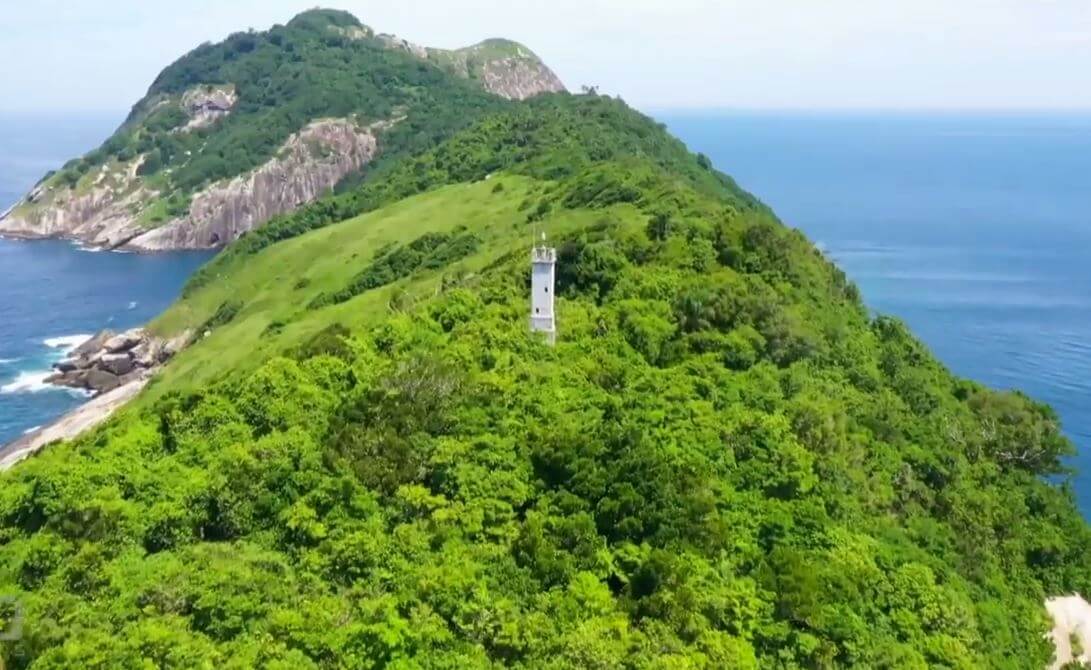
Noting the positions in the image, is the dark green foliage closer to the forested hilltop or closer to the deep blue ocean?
the deep blue ocean

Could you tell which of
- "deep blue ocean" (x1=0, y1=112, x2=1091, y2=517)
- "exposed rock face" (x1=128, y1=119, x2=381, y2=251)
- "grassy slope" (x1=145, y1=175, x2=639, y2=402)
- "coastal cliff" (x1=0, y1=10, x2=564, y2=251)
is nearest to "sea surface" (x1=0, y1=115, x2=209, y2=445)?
"deep blue ocean" (x1=0, y1=112, x2=1091, y2=517)

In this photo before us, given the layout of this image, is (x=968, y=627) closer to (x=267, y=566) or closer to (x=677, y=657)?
(x=677, y=657)

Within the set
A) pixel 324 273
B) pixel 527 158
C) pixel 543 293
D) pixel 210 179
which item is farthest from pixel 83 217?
pixel 543 293

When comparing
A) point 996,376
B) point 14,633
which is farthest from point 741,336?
point 996,376

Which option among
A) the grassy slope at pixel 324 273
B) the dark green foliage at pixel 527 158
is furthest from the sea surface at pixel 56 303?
the dark green foliage at pixel 527 158

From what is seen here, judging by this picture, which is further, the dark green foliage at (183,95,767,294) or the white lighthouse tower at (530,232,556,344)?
the dark green foliage at (183,95,767,294)

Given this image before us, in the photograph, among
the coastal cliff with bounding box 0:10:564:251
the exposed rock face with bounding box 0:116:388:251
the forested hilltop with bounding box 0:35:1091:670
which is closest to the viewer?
the forested hilltop with bounding box 0:35:1091:670

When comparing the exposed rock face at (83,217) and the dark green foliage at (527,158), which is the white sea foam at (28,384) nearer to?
the dark green foliage at (527,158)
